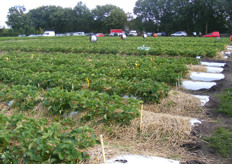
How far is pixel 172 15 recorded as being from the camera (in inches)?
2194

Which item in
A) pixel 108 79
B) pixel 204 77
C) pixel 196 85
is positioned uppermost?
pixel 108 79

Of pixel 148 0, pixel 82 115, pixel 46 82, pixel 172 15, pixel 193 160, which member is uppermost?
pixel 148 0

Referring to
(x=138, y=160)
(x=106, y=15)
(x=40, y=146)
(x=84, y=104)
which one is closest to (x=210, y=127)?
Result: (x=138, y=160)

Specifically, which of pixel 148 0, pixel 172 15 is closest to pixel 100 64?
pixel 172 15

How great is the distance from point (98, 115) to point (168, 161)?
1610mm

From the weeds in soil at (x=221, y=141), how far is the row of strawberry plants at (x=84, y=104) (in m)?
1.36

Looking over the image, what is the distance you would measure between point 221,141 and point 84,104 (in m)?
2.50

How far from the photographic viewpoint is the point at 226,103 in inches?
205

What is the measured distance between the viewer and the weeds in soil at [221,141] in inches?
134

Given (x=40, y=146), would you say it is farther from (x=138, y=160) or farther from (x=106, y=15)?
(x=106, y=15)

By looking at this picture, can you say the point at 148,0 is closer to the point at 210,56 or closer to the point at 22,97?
the point at 210,56

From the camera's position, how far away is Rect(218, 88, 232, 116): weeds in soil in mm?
4848

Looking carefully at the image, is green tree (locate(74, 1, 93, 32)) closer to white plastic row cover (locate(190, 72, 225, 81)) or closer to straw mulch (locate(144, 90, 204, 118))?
white plastic row cover (locate(190, 72, 225, 81))

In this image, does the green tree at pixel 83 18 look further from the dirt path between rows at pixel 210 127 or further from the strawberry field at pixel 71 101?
the dirt path between rows at pixel 210 127
